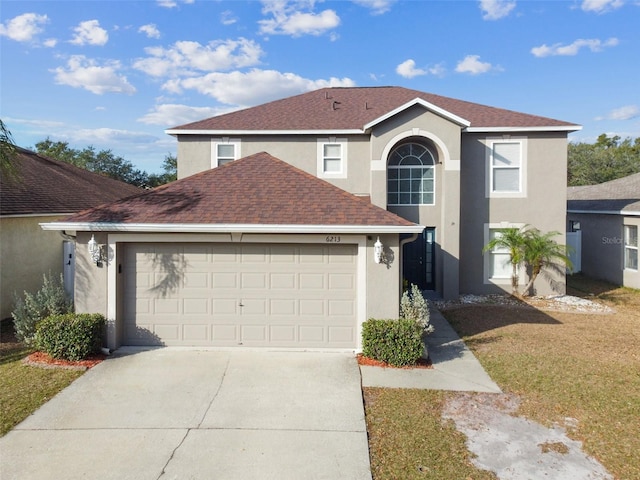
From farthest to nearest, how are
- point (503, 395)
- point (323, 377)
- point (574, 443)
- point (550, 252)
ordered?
point (550, 252)
point (323, 377)
point (503, 395)
point (574, 443)

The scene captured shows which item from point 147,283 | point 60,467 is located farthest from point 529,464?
point 147,283

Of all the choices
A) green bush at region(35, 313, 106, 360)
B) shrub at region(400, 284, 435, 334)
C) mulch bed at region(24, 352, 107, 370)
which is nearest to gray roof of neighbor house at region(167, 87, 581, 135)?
shrub at region(400, 284, 435, 334)

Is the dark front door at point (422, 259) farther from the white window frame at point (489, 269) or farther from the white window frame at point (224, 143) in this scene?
the white window frame at point (224, 143)

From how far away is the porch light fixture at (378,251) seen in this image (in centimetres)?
809

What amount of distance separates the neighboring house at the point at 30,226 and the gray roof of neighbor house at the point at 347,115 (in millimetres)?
4684

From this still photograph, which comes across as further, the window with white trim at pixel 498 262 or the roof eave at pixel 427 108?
the window with white trim at pixel 498 262

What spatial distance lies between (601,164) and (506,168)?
31.9m

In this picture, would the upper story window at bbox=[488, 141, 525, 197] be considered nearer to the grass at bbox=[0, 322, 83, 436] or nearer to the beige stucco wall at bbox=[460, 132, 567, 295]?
the beige stucco wall at bbox=[460, 132, 567, 295]

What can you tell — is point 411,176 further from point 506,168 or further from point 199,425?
point 199,425

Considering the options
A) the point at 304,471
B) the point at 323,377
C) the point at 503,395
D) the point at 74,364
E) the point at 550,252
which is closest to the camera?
the point at 304,471

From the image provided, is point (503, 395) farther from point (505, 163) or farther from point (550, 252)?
point (505, 163)

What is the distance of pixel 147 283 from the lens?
861 centimetres

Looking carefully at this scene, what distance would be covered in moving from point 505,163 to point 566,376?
8.67 metres

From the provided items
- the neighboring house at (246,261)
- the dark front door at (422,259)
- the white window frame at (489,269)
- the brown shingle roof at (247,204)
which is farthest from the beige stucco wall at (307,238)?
the white window frame at (489,269)
